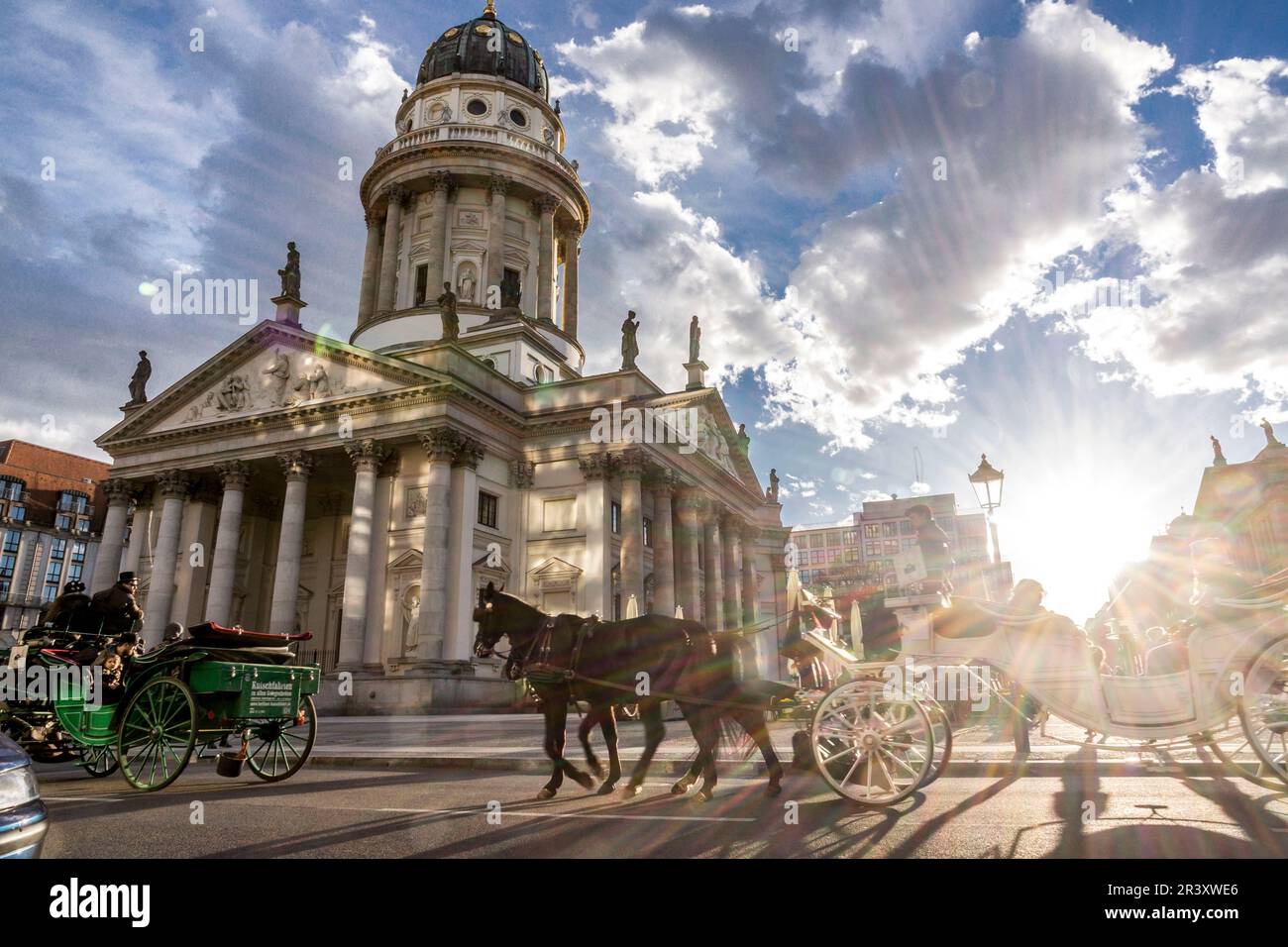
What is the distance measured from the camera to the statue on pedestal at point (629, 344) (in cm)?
3650

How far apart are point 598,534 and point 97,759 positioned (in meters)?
24.1

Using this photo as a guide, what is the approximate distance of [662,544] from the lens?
36.3 meters

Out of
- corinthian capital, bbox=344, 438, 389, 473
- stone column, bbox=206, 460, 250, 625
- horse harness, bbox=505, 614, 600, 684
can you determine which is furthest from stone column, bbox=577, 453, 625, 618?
horse harness, bbox=505, 614, 600, 684

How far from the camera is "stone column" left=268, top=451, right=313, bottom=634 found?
1241 inches

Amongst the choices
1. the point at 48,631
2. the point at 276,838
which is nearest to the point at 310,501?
the point at 48,631

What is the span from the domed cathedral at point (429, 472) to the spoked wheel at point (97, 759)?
57.9ft

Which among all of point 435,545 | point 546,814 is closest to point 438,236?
point 435,545

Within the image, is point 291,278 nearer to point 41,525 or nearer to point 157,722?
point 157,722

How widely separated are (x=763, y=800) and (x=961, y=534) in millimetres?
109895

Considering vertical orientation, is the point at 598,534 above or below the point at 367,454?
below

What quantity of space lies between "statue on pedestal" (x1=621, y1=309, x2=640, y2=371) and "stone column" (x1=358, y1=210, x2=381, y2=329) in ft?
58.0

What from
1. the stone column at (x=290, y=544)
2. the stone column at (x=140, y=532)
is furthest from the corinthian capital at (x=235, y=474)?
the stone column at (x=140, y=532)

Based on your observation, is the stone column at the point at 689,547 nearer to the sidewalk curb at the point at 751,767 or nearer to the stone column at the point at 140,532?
the stone column at the point at 140,532

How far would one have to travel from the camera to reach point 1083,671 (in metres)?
6.95
